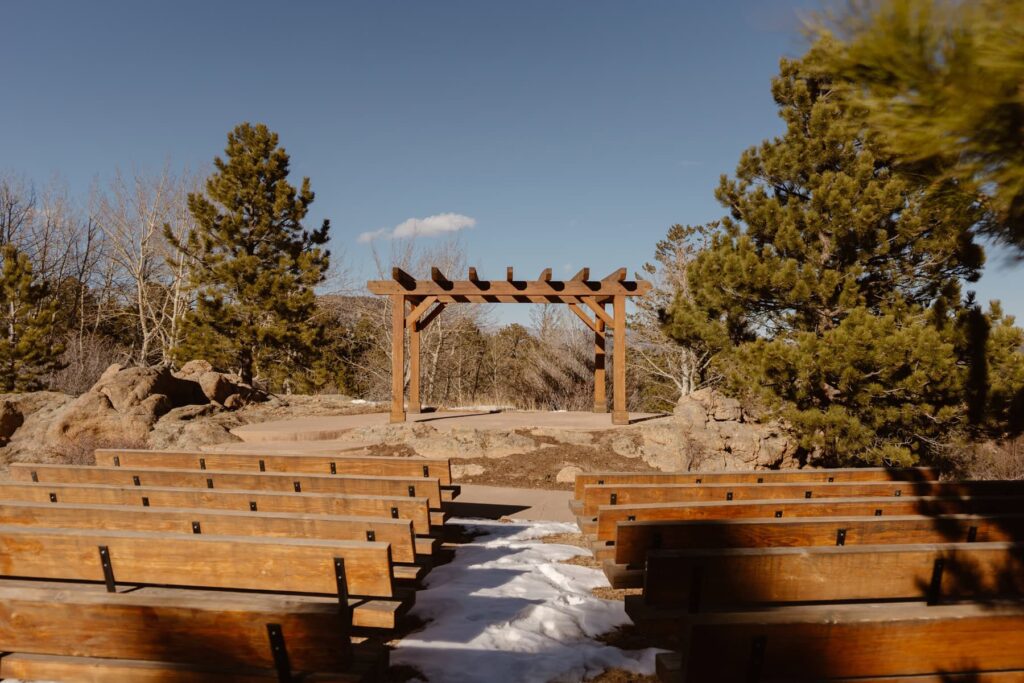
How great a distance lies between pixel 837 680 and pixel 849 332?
24.8 feet

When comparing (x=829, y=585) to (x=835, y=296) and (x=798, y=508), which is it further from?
(x=835, y=296)

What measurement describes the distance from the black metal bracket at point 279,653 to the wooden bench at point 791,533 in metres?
1.73

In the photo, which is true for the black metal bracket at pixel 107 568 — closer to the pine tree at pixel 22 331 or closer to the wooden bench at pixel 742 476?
the wooden bench at pixel 742 476

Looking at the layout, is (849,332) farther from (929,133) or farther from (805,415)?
(929,133)

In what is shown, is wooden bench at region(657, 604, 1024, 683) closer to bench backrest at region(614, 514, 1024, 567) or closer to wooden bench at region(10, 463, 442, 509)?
bench backrest at region(614, 514, 1024, 567)

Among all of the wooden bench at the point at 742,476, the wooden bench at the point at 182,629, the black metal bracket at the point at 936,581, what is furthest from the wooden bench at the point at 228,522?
the black metal bracket at the point at 936,581

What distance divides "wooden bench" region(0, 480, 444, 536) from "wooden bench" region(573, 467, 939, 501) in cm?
154

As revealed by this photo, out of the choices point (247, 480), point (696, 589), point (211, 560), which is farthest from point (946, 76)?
point (247, 480)

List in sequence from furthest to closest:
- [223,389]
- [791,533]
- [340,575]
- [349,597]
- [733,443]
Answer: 1. [223,389]
2. [733,443]
3. [791,533]
4. [349,597]
5. [340,575]

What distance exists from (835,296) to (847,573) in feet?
28.1

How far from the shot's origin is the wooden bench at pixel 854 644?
172 centimetres

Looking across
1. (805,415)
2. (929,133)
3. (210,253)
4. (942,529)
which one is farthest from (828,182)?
(210,253)

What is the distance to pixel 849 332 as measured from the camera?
323 inches

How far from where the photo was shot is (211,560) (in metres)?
2.51
